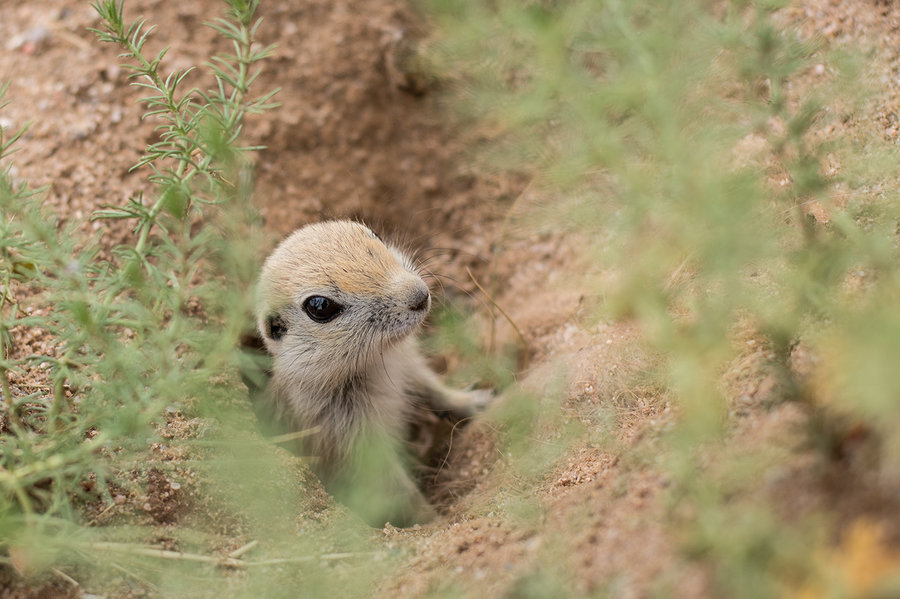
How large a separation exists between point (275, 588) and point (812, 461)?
1575mm

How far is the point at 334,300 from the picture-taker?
3.52 metres

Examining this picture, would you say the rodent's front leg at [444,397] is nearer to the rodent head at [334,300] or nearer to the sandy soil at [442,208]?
the sandy soil at [442,208]

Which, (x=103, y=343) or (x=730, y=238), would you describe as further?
→ (x=103, y=343)

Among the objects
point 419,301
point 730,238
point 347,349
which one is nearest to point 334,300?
point 347,349

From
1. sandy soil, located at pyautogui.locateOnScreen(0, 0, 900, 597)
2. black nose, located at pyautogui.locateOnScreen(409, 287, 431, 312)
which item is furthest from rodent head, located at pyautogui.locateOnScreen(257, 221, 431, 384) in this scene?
sandy soil, located at pyautogui.locateOnScreen(0, 0, 900, 597)

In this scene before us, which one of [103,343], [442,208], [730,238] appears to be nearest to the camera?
[730,238]

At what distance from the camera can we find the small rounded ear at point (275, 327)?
3.73 metres

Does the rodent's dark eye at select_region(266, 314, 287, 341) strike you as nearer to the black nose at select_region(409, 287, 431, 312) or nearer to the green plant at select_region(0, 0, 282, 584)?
the black nose at select_region(409, 287, 431, 312)

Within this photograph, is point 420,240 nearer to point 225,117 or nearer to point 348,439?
point 348,439

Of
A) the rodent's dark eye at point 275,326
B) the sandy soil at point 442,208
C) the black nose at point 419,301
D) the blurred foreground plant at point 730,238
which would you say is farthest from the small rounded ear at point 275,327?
the blurred foreground plant at point 730,238

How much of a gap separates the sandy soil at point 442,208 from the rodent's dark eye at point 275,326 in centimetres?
64

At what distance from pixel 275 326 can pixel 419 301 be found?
0.86 metres

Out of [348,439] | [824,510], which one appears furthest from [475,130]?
[824,510]

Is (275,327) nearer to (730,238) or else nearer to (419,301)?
(419,301)
